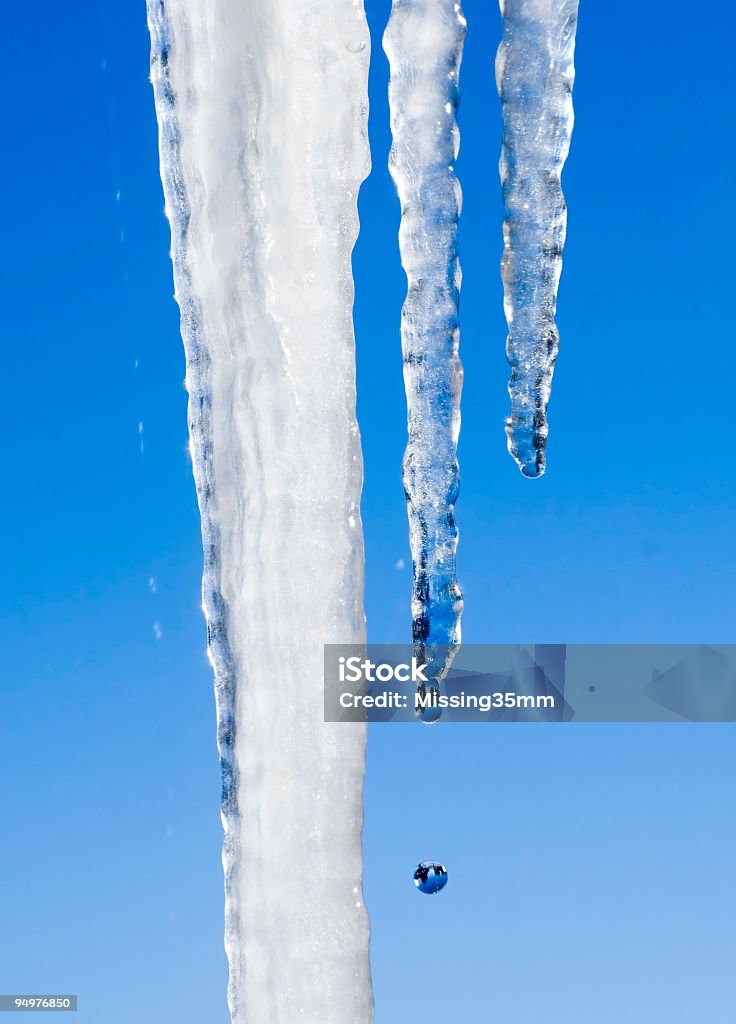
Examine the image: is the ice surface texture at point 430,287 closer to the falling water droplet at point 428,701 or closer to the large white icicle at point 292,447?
the falling water droplet at point 428,701

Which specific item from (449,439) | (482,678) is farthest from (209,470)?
(482,678)

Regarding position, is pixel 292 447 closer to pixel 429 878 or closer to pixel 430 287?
pixel 430 287

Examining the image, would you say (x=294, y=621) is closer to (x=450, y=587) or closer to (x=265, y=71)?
(x=450, y=587)

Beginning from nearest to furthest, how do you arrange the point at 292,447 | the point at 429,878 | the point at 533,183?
1. the point at 292,447
2. the point at 533,183
3. the point at 429,878

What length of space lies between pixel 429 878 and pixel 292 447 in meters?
1.62

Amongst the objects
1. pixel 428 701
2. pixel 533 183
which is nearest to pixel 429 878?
pixel 428 701

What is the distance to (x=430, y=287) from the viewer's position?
5.78 feet

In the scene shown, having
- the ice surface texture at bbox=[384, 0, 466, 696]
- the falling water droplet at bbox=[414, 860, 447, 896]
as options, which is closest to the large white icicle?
the ice surface texture at bbox=[384, 0, 466, 696]

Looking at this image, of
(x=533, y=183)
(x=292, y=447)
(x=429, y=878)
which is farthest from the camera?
(x=429, y=878)

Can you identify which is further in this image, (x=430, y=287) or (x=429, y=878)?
(x=429, y=878)

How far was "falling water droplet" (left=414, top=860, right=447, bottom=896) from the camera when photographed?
273cm

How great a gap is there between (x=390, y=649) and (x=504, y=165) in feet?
3.57

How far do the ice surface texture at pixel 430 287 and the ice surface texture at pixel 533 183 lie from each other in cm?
9

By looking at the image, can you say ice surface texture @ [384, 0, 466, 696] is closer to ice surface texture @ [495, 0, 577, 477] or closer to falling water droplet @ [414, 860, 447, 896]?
ice surface texture @ [495, 0, 577, 477]
